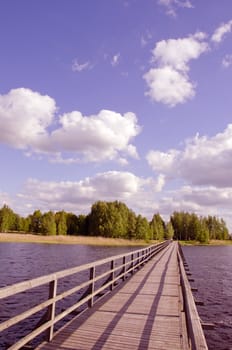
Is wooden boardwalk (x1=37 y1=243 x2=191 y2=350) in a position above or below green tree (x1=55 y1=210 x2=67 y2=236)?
below

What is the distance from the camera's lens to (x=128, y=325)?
8109mm

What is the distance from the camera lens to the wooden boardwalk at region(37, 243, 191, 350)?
675 cm

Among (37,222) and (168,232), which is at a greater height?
(37,222)

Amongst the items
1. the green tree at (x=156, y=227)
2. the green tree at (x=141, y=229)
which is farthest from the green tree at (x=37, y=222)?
the green tree at (x=156, y=227)

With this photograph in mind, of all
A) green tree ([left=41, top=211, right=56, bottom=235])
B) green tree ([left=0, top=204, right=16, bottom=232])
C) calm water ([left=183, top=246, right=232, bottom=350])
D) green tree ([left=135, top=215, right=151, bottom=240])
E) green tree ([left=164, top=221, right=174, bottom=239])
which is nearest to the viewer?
calm water ([left=183, top=246, right=232, bottom=350])

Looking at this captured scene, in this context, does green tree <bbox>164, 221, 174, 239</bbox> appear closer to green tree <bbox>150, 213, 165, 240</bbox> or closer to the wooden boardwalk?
green tree <bbox>150, 213, 165, 240</bbox>

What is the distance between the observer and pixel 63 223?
116875 millimetres

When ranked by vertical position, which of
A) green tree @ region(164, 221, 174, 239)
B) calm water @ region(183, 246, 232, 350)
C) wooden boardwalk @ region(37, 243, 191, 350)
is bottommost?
calm water @ region(183, 246, 232, 350)

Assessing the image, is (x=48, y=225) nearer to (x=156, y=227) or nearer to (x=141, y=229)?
(x=141, y=229)

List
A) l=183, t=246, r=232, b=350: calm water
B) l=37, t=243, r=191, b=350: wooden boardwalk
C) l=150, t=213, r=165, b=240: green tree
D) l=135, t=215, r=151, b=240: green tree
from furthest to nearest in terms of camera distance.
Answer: l=150, t=213, r=165, b=240: green tree → l=135, t=215, r=151, b=240: green tree → l=183, t=246, r=232, b=350: calm water → l=37, t=243, r=191, b=350: wooden boardwalk

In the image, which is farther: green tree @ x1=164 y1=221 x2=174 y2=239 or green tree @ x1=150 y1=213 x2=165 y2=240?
green tree @ x1=164 y1=221 x2=174 y2=239

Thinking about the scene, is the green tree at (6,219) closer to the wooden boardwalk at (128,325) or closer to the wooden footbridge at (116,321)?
the wooden boardwalk at (128,325)

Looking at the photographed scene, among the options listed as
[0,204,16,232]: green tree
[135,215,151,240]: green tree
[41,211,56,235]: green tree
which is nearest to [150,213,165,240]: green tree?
[135,215,151,240]: green tree

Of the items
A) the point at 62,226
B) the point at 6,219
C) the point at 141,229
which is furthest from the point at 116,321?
the point at 6,219
